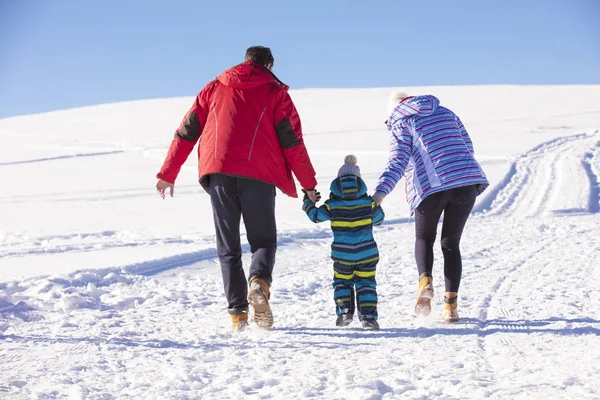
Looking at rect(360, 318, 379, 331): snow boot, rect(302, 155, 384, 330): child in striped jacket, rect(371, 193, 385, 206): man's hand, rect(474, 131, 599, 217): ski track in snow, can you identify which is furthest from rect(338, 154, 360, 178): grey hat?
rect(474, 131, 599, 217): ski track in snow

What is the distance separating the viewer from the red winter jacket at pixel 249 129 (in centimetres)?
382

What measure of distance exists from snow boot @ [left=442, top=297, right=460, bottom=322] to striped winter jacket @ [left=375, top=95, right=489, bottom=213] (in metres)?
0.61

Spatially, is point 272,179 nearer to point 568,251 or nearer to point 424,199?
point 424,199

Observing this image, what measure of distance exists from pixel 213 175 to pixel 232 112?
37cm

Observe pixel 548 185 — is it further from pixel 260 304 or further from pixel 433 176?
pixel 260 304

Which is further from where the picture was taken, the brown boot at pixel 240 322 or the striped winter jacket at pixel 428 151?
the striped winter jacket at pixel 428 151

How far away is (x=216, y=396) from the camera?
2.68 meters

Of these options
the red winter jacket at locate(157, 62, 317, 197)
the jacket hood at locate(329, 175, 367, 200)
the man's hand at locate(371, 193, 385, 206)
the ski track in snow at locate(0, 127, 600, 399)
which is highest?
the red winter jacket at locate(157, 62, 317, 197)

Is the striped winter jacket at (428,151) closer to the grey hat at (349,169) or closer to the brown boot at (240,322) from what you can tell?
the grey hat at (349,169)

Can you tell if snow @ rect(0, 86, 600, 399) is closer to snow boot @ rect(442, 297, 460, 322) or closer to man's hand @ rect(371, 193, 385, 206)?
snow boot @ rect(442, 297, 460, 322)

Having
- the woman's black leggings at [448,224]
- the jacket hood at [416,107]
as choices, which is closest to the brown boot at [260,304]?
the woman's black leggings at [448,224]

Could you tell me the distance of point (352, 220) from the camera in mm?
4012

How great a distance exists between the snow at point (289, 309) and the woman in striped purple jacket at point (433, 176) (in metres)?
0.30

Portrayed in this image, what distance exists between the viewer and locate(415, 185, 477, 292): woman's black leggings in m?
4.20
